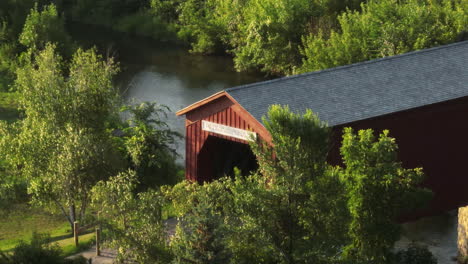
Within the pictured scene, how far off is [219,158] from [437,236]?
7569 mm

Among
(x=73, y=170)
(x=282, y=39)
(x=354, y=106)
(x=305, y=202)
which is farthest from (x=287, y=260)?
(x=282, y=39)

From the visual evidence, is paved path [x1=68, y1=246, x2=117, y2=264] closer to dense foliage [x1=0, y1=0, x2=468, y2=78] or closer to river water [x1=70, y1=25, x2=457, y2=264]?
river water [x1=70, y1=25, x2=457, y2=264]

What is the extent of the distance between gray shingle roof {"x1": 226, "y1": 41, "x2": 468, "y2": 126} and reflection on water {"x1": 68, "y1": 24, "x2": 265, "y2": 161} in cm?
1550

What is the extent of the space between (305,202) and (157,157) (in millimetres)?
15438

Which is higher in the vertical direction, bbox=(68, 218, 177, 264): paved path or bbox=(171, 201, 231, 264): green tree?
→ bbox=(171, 201, 231, 264): green tree

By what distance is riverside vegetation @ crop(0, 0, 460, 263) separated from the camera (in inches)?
663

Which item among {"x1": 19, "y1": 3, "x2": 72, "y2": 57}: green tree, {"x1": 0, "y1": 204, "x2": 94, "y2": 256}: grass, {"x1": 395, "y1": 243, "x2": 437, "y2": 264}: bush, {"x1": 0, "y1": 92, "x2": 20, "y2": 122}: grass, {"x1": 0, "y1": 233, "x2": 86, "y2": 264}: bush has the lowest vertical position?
{"x1": 395, "y1": 243, "x2": 437, "y2": 264}: bush

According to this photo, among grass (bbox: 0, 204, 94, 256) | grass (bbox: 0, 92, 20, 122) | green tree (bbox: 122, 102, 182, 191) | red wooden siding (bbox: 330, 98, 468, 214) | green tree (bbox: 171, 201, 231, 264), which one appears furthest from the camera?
grass (bbox: 0, 92, 20, 122)

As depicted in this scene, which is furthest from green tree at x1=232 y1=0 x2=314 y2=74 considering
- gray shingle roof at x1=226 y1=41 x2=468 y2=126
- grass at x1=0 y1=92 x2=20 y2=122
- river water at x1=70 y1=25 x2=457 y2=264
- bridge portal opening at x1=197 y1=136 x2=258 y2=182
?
bridge portal opening at x1=197 y1=136 x2=258 y2=182

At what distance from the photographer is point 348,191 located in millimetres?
17938

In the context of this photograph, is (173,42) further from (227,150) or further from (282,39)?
(227,150)

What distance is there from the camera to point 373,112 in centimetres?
2386

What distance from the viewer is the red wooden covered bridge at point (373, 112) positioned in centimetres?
2367

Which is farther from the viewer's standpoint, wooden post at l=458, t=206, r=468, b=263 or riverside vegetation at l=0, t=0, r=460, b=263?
wooden post at l=458, t=206, r=468, b=263
